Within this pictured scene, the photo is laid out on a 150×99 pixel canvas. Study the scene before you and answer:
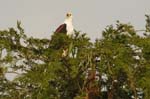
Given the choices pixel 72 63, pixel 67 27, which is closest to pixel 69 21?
pixel 67 27

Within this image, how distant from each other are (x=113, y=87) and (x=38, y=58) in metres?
1.67

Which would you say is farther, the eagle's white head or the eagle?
the eagle's white head

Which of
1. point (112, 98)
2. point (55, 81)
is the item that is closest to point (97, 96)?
point (112, 98)

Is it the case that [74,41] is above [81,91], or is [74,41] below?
above

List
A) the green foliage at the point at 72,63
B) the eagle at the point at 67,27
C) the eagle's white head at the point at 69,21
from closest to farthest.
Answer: the green foliage at the point at 72,63 < the eagle at the point at 67,27 < the eagle's white head at the point at 69,21

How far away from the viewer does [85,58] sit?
12672 millimetres

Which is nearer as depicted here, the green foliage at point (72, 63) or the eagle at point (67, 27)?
the green foliage at point (72, 63)

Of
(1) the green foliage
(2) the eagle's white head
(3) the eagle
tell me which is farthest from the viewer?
(2) the eagle's white head

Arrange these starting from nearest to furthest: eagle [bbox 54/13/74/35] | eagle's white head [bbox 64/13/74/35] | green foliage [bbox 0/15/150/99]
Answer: green foliage [bbox 0/15/150/99], eagle [bbox 54/13/74/35], eagle's white head [bbox 64/13/74/35]

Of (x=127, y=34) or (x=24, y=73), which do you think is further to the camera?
(x=127, y=34)

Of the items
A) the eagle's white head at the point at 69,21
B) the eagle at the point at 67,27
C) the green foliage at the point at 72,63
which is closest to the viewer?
the green foliage at the point at 72,63

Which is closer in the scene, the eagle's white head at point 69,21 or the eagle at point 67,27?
the eagle at point 67,27

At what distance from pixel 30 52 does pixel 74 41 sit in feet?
2.96

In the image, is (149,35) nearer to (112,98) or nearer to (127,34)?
(127,34)
